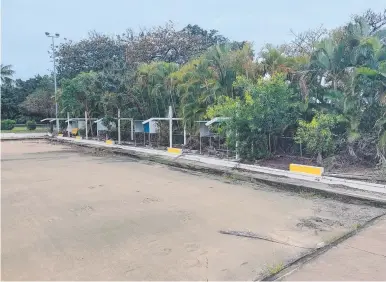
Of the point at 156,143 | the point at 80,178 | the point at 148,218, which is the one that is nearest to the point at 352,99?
the point at 148,218

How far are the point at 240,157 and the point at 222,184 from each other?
2.25 meters

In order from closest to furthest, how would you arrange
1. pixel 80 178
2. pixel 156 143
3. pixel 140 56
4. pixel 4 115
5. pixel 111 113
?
1. pixel 80 178
2. pixel 156 143
3. pixel 111 113
4. pixel 140 56
5. pixel 4 115

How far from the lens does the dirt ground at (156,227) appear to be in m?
3.23

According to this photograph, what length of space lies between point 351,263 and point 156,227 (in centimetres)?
236

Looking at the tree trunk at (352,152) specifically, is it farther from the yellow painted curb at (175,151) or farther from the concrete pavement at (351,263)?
the yellow painted curb at (175,151)

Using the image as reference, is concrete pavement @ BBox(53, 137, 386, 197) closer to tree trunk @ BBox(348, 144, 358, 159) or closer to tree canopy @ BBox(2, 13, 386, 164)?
tree canopy @ BBox(2, 13, 386, 164)

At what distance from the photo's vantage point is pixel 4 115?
3925 cm

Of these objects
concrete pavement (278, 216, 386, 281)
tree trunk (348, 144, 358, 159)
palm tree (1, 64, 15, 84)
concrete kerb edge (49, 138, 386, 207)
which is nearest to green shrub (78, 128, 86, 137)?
concrete kerb edge (49, 138, 386, 207)

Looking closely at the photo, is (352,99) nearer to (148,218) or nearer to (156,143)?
(148,218)

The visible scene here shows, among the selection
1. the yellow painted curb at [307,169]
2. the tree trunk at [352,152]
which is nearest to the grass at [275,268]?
the yellow painted curb at [307,169]

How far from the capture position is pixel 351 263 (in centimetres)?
326

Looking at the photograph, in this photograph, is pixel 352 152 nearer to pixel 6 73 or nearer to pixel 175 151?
pixel 175 151

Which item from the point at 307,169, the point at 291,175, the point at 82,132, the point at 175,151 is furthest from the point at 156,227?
the point at 82,132

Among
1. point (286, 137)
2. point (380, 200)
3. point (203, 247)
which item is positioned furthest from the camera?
point (286, 137)
